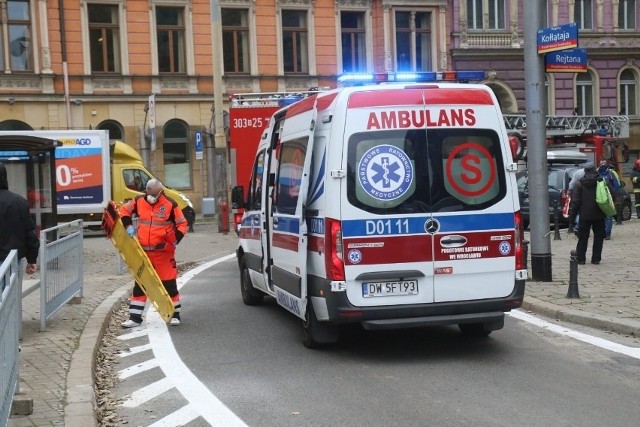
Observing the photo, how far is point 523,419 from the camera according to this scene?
237 inches

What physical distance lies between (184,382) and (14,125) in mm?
28432

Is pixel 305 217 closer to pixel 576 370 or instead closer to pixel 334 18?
pixel 576 370

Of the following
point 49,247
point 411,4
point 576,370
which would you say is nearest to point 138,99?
point 411,4

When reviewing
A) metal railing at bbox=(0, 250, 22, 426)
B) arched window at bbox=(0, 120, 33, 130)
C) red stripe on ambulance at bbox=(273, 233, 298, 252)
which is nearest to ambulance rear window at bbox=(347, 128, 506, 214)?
red stripe on ambulance at bbox=(273, 233, 298, 252)

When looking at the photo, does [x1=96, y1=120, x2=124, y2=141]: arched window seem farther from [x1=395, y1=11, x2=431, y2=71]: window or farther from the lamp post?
[x1=395, y1=11, x2=431, y2=71]: window

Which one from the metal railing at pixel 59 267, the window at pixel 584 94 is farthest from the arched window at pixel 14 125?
the window at pixel 584 94

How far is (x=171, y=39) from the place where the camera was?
118 ft

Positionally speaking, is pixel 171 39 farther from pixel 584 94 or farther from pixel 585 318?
pixel 585 318

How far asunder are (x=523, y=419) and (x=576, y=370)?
173 cm

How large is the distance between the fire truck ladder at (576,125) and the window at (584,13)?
1050 centimetres

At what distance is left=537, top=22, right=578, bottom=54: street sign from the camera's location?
11906 millimetres

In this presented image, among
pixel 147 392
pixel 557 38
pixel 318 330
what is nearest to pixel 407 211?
pixel 318 330

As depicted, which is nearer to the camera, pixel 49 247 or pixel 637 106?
pixel 49 247

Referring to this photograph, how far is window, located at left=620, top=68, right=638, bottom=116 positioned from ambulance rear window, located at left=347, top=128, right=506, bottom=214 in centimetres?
3650
